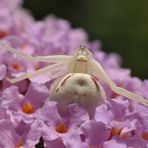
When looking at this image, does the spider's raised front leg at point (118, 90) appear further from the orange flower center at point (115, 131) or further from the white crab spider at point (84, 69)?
the orange flower center at point (115, 131)

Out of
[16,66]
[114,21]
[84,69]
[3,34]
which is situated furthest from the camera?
[114,21]

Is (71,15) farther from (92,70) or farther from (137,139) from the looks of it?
(137,139)

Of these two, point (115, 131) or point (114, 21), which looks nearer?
point (115, 131)

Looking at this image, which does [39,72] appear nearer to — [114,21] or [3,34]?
[3,34]

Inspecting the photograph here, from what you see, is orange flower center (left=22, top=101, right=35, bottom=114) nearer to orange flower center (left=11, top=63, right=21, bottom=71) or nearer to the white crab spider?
the white crab spider

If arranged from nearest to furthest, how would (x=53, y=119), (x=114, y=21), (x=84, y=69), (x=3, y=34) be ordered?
(x=53, y=119) → (x=84, y=69) → (x=3, y=34) → (x=114, y=21)

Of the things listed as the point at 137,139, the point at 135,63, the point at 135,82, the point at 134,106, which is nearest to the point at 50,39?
the point at 135,82

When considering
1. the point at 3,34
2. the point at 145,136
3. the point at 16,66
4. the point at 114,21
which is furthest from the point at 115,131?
the point at 114,21
